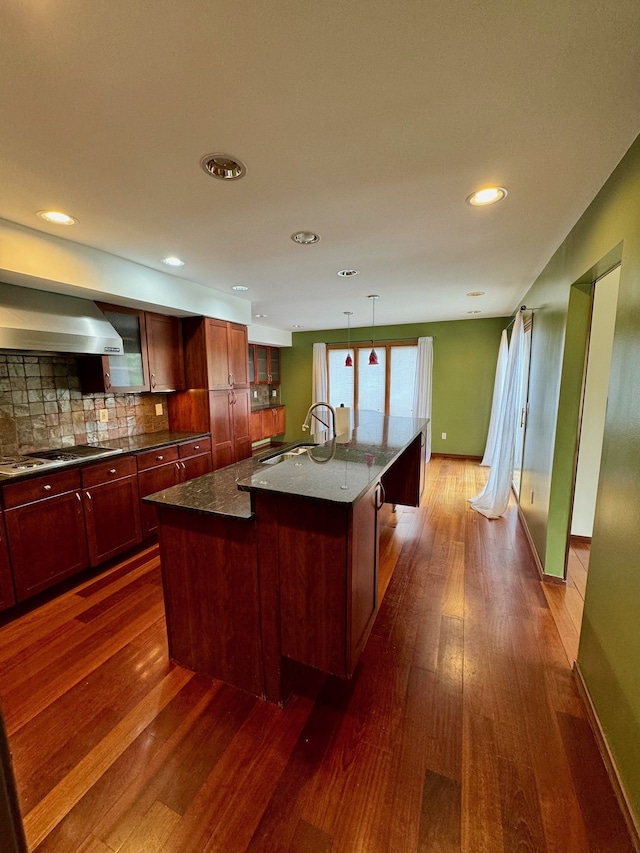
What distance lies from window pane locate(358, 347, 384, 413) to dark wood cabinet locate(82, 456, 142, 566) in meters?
4.60

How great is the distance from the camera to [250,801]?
1204 millimetres

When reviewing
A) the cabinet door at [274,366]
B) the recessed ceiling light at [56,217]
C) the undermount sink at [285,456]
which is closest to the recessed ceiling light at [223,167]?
the recessed ceiling light at [56,217]

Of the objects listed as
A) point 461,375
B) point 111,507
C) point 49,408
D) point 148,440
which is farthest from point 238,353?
point 461,375

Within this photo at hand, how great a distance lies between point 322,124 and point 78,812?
259 centimetres

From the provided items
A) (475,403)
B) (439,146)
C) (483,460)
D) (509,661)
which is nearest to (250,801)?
(509,661)

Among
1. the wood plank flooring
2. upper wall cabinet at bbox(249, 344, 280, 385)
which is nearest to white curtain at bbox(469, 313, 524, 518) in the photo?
the wood plank flooring

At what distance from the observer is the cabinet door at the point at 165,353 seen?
10.8 feet

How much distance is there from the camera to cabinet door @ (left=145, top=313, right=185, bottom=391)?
3292 mm

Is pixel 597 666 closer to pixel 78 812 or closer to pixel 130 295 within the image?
pixel 78 812

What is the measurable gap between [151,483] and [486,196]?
10.2 feet

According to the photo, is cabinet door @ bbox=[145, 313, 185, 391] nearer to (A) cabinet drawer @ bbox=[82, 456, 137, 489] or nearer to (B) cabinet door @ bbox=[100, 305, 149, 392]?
(B) cabinet door @ bbox=[100, 305, 149, 392]

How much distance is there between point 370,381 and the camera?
6535 millimetres

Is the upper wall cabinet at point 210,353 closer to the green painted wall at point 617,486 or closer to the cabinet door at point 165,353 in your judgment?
the cabinet door at point 165,353

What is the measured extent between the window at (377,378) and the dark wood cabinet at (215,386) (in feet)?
9.55
